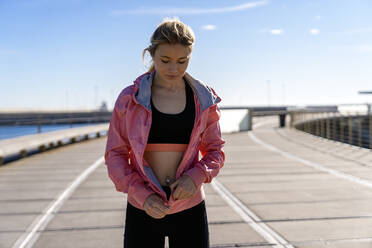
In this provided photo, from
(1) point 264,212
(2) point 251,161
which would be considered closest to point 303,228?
(1) point 264,212

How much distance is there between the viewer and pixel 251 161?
1020 cm

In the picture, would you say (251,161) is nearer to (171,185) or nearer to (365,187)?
(365,187)

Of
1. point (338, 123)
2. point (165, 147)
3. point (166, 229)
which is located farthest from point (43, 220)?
point (338, 123)

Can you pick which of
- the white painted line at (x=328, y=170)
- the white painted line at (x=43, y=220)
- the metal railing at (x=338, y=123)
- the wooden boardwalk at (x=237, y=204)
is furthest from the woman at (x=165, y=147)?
the metal railing at (x=338, y=123)

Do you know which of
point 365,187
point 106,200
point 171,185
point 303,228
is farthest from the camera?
point 365,187

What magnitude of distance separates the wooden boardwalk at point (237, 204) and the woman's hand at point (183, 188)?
233cm

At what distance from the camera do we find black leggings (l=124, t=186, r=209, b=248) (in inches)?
81.4

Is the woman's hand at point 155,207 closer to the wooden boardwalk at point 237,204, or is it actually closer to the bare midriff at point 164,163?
the bare midriff at point 164,163

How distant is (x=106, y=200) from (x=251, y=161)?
4.81m

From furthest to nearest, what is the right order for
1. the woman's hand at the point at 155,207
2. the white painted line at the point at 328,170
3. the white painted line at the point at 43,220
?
the white painted line at the point at 328,170 < the white painted line at the point at 43,220 < the woman's hand at the point at 155,207

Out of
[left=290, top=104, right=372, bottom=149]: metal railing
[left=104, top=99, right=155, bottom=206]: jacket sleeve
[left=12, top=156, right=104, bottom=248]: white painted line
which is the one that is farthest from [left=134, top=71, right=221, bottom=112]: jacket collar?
[left=290, top=104, right=372, bottom=149]: metal railing

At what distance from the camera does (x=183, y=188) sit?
197 cm

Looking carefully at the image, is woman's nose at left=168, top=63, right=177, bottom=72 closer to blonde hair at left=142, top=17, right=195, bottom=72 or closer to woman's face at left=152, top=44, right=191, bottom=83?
woman's face at left=152, top=44, right=191, bottom=83

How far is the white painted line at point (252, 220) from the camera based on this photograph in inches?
167
